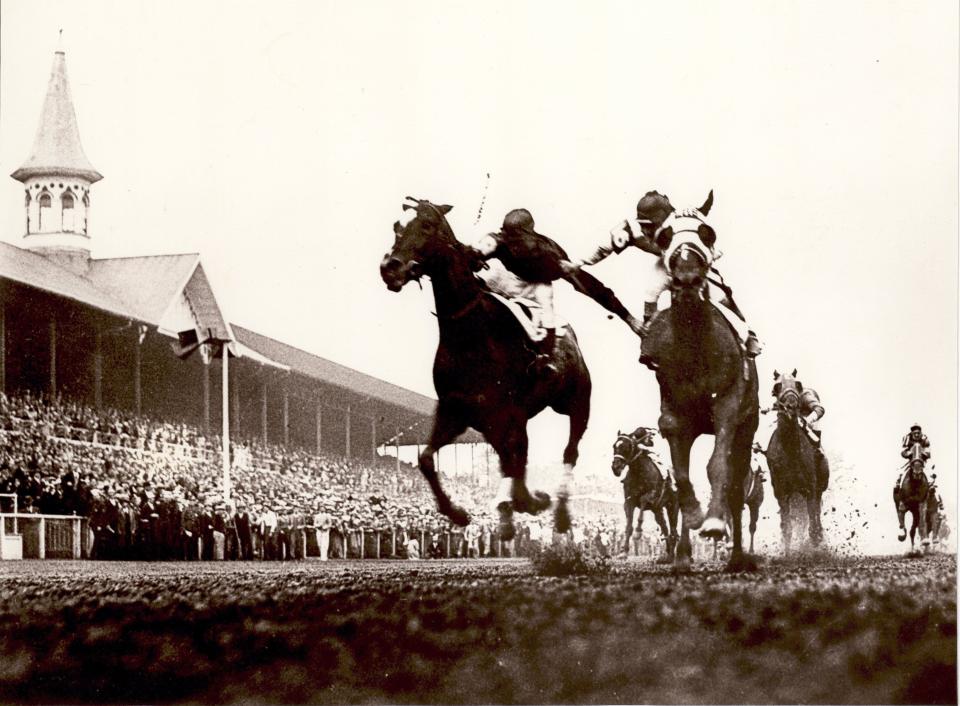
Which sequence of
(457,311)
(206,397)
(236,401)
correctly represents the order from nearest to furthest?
(457,311)
(236,401)
(206,397)

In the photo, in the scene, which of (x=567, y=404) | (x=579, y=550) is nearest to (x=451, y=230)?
(x=567, y=404)

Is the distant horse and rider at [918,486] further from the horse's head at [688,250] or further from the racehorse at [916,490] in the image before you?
the horse's head at [688,250]

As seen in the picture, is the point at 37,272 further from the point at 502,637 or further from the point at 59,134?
the point at 502,637

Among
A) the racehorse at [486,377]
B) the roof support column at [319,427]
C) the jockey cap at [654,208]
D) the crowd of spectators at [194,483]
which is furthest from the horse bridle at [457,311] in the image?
the roof support column at [319,427]

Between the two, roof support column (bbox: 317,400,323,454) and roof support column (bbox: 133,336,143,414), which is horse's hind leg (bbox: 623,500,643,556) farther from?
roof support column (bbox: 133,336,143,414)

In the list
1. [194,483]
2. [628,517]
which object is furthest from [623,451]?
[194,483]

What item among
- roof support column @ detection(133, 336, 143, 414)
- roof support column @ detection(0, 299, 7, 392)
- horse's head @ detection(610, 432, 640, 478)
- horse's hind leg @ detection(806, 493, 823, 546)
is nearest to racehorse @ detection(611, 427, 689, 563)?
horse's head @ detection(610, 432, 640, 478)
